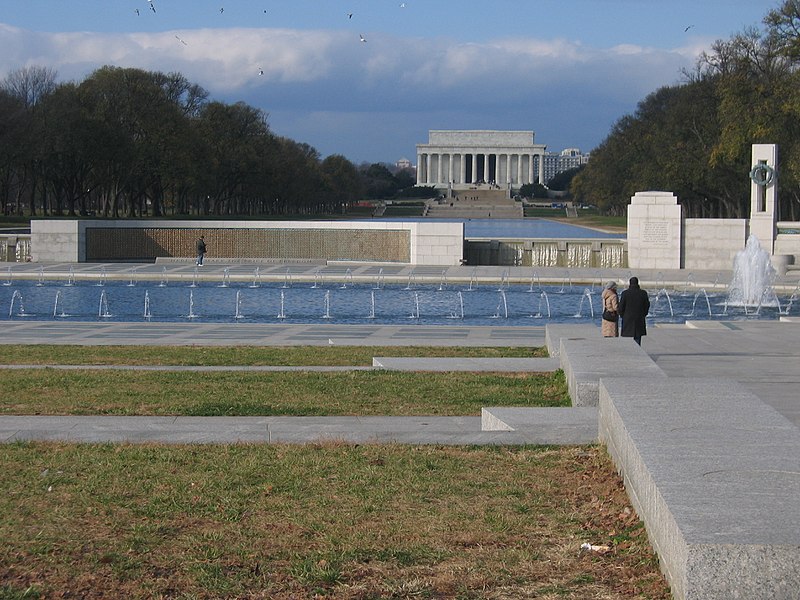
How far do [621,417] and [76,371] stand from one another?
9.15 metres

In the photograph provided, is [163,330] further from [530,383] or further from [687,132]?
[687,132]

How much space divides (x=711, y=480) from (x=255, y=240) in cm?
4004

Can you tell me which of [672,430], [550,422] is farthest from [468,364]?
Result: [672,430]

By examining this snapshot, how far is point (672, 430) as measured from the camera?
7.05 m

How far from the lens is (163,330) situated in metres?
21.8

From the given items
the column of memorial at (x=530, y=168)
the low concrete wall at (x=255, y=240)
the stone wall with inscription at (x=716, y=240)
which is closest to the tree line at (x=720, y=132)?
the stone wall with inscription at (x=716, y=240)

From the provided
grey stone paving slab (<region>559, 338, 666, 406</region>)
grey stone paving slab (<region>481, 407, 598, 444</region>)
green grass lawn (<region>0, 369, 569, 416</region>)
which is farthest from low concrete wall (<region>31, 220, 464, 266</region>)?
grey stone paving slab (<region>481, 407, 598, 444</region>)

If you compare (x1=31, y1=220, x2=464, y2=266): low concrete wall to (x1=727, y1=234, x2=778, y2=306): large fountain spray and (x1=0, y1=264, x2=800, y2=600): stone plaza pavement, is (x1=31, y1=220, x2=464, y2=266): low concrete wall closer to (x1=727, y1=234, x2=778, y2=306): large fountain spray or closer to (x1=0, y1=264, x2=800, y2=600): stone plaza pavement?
(x1=727, y1=234, x2=778, y2=306): large fountain spray

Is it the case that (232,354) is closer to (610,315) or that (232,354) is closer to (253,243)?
(610,315)

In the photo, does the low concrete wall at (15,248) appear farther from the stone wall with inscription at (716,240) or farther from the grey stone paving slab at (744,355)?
the grey stone paving slab at (744,355)

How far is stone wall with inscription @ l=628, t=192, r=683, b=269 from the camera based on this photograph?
4016cm

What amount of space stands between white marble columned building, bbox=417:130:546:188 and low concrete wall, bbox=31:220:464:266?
148 meters

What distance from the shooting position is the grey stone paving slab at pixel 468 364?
14.7m

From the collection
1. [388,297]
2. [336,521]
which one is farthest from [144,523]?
[388,297]
